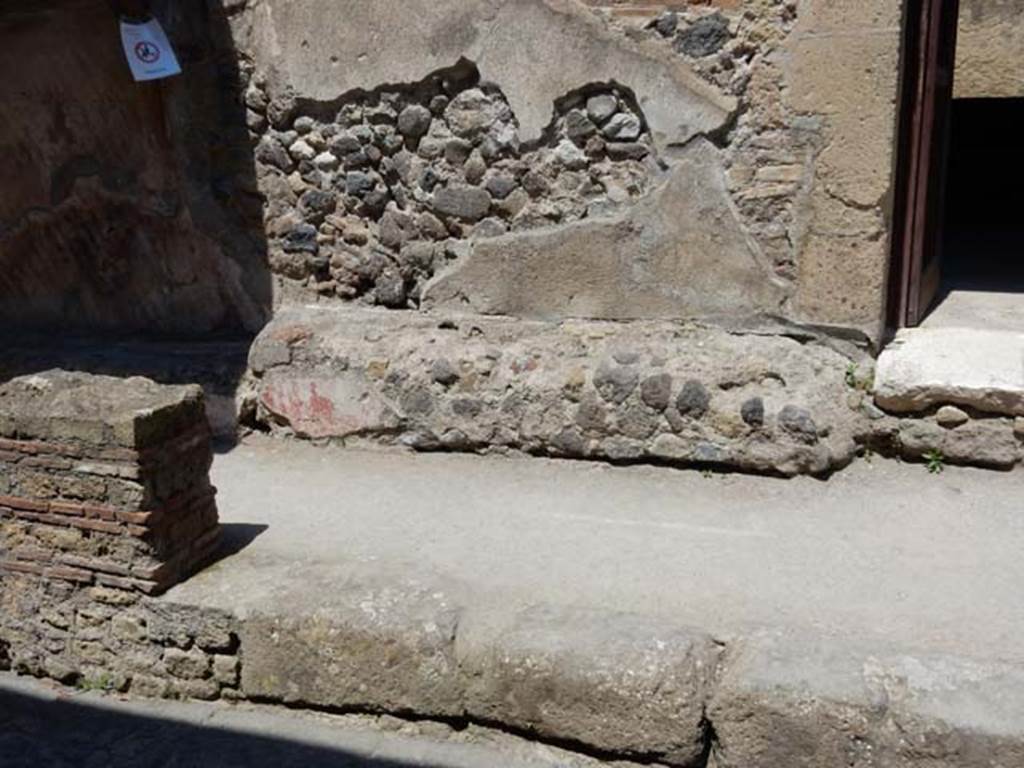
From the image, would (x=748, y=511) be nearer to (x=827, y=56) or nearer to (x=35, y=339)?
(x=827, y=56)

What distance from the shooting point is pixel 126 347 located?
512 centimetres

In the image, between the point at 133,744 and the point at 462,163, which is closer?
the point at 133,744

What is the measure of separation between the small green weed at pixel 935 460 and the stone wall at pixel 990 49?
12.1ft

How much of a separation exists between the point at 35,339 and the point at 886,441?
13.5 ft

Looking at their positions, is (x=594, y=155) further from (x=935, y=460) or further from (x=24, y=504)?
(x=24, y=504)

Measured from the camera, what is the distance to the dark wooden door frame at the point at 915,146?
4074 millimetres

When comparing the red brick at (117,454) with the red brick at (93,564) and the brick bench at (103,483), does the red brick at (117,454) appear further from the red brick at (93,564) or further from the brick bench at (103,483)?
the red brick at (93,564)

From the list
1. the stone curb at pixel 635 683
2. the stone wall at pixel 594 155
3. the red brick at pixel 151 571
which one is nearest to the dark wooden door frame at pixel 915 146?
the stone wall at pixel 594 155

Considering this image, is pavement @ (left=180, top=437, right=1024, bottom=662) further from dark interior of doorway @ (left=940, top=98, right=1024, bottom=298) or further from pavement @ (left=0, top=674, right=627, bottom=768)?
dark interior of doorway @ (left=940, top=98, right=1024, bottom=298)

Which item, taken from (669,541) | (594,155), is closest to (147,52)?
(594,155)

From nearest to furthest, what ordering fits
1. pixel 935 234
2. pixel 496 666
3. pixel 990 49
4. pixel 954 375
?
pixel 496 666
pixel 954 375
pixel 935 234
pixel 990 49

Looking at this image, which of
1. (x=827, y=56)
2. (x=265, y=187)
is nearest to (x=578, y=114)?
(x=827, y=56)

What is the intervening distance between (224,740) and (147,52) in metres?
3.16

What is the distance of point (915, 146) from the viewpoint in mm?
4195
